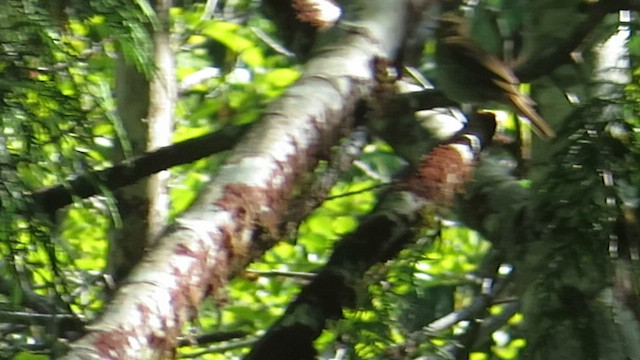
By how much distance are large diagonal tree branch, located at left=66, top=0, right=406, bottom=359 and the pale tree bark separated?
16.3 inches

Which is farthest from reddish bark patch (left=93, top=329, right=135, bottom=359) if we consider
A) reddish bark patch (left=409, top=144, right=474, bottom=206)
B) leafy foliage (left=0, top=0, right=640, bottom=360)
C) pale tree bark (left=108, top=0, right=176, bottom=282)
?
pale tree bark (left=108, top=0, right=176, bottom=282)

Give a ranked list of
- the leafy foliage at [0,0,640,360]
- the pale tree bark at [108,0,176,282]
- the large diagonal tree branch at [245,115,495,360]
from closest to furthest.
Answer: the leafy foliage at [0,0,640,360]
the large diagonal tree branch at [245,115,495,360]
the pale tree bark at [108,0,176,282]

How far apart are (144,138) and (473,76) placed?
1.78 feet

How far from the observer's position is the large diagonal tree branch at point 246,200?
2.28 ft

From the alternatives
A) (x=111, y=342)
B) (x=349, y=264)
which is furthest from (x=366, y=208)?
(x=111, y=342)

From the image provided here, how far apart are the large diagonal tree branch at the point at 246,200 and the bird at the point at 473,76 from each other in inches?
3.6

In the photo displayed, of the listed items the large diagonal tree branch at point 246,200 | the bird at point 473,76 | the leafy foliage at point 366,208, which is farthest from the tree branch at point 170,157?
the bird at point 473,76

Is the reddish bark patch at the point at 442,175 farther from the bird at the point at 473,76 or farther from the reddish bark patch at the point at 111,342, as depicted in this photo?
the reddish bark patch at the point at 111,342

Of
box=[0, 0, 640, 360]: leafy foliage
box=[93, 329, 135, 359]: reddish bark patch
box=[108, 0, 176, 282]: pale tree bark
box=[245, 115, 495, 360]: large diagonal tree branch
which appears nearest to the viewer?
box=[93, 329, 135, 359]: reddish bark patch

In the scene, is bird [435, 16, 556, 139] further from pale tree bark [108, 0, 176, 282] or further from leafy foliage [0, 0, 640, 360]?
pale tree bark [108, 0, 176, 282]

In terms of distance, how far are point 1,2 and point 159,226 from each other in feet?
2.37

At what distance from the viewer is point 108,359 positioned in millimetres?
637

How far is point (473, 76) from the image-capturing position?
116 cm

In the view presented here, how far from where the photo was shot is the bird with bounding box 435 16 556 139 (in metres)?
1.12
